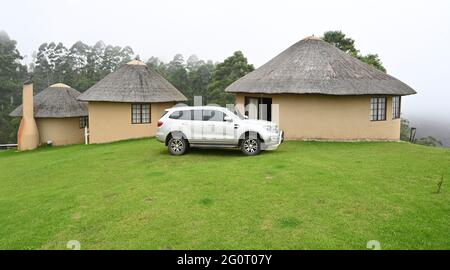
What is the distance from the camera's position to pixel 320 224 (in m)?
7.23

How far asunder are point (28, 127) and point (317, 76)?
2075 cm

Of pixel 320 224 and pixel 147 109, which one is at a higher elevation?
pixel 147 109

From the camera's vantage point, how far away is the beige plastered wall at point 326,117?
1875 cm

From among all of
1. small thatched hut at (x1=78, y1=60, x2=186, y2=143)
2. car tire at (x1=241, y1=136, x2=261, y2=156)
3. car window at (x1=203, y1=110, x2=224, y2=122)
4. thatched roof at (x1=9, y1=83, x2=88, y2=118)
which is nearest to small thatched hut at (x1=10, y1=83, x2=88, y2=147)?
thatched roof at (x1=9, y1=83, x2=88, y2=118)

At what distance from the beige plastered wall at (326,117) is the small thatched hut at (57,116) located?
17.3 meters

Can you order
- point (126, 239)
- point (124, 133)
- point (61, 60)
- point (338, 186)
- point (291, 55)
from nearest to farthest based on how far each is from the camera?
point (126, 239)
point (338, 186)
point (291, 55)
point (124, 133)
point (61, 60)

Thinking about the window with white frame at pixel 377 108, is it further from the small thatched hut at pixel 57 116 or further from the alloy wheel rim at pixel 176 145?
the small thatched hut at pixel 57 116

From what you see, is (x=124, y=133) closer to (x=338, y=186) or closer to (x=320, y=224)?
(x=338, y=186)

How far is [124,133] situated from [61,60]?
57405 mm

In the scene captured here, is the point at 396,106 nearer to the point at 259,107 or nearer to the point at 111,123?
the point at 259,107

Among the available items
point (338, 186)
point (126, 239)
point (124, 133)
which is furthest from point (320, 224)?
point (124, 133)

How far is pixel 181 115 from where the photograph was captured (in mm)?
14602

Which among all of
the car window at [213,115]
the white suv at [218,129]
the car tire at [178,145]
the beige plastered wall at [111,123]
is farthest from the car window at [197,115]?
the beige plastered wall at [111,123]

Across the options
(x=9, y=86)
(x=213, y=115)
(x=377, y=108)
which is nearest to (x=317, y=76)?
(x=377, y=108)
